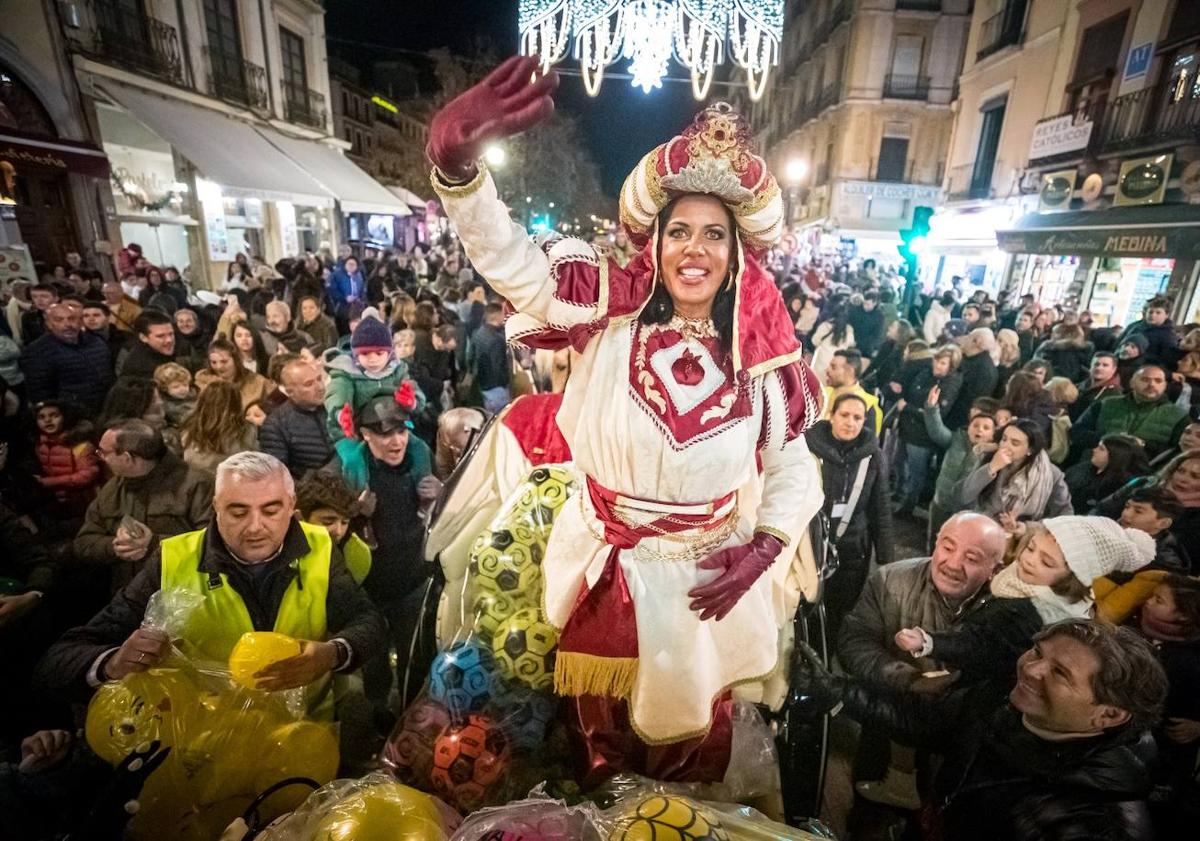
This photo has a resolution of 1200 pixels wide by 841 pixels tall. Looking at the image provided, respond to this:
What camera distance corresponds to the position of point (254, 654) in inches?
66.1

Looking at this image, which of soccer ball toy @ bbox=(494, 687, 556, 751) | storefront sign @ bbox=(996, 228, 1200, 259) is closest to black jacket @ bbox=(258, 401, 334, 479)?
soccer ball toy @ bbox=(494, 687, 556, 751)

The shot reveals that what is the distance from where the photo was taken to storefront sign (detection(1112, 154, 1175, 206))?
36.1 feet

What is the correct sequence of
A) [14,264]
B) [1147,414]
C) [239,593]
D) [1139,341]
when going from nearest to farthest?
[239,593], [1147,414], [1139,341], [14,264]

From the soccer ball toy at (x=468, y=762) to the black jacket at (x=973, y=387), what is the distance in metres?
4.96

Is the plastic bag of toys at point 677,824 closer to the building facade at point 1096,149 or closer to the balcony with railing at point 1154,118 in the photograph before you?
the building facade at point 1096,149

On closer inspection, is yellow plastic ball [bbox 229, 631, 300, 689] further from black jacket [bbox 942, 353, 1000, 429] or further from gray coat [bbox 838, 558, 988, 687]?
black jacket [bbox 942, 353, 1000, 429]

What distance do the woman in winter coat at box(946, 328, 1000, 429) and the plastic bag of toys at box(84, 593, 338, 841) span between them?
17.9 feet

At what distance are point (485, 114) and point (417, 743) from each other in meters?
1.67

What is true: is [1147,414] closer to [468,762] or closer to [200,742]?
[468,762]

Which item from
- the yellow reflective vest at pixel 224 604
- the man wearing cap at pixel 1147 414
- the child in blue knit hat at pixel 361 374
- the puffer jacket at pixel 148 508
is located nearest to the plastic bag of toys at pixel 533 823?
the yellow reflective vest at pixel 224 604

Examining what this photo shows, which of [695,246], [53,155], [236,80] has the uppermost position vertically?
[236,80]

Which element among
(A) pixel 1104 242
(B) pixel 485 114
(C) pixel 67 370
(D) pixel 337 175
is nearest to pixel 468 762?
(B) pixel 485 114

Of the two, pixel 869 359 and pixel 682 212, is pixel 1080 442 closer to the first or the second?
pixel 869 359

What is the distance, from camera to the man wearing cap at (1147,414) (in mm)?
4293
